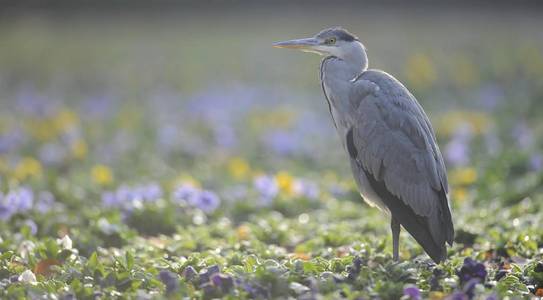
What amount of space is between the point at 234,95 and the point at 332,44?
6.02 m

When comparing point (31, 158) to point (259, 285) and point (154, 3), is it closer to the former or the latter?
point (259, 285)

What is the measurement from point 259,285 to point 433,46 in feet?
34.5

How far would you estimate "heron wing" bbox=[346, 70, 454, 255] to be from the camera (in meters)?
4.29

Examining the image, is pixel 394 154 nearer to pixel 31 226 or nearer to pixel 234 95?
pixel 31 226

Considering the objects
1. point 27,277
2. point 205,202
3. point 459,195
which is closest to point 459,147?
point 459,195

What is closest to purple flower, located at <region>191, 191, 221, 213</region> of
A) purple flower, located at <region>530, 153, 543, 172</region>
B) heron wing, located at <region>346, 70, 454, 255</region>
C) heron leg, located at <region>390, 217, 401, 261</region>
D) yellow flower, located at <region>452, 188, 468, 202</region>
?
heron wing, located at <region>346, 70, 454, 255</region>

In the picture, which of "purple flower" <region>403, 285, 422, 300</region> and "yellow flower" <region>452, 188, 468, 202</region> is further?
"yellow flower" <region>452, 188, 468, 202</region>

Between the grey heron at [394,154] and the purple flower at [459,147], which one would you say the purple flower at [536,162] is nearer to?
the purple flower at [459,147]

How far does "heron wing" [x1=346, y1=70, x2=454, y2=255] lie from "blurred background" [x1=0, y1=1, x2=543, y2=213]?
6.91ft

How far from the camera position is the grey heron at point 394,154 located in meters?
4.28

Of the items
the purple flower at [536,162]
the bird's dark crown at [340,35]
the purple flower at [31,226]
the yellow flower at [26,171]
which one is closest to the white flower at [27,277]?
the purple flower at [31,226]

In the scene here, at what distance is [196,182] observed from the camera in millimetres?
6871

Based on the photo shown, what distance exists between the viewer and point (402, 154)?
14.2ft

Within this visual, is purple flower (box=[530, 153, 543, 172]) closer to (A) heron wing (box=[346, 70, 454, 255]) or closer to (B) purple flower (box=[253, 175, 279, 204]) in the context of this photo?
(B) purple flower (box=[253, 175, 279, 204])
